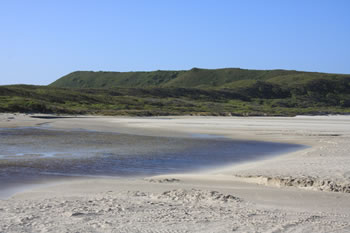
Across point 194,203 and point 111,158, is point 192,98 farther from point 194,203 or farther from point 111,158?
point 194,203

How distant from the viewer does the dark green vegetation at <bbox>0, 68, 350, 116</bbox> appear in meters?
64.9

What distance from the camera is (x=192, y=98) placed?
4535 inches

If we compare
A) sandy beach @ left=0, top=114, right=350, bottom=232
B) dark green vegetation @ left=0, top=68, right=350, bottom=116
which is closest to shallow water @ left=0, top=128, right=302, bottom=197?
sandy beach @ left=0, top=114, right=350, bottom=232

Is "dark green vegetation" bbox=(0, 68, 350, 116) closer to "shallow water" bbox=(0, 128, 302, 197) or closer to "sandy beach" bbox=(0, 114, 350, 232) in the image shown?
"shallow water" bbox=(0, 128, 302, 197)

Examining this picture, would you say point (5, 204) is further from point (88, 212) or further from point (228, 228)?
point (228, 228)

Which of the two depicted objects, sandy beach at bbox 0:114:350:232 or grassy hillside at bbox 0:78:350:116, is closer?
sandy beach at bbox 0:114:350:232

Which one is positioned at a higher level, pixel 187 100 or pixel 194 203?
pixel 187 100

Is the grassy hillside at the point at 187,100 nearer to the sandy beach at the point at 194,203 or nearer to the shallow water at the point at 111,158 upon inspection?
the shallow water at the point at 111,158

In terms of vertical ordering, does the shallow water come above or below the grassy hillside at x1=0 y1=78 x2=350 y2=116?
below

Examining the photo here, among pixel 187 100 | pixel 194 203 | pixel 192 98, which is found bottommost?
pixel 194 203

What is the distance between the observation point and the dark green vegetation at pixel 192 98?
64.9 m

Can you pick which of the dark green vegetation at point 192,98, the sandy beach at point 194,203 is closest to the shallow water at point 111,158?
the sandy beach at point 194,203

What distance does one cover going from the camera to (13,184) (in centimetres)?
969

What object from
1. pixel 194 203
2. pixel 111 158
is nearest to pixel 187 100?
pixel 111 158
